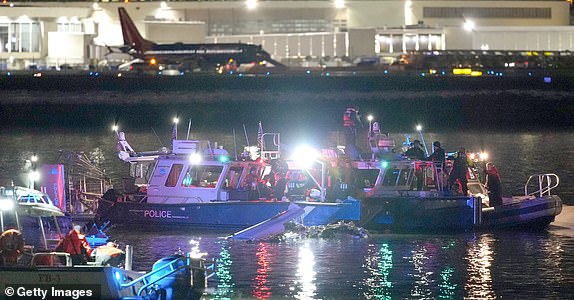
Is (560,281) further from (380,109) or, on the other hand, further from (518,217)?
(380,109)

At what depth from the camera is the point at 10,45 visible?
11350 centimetres

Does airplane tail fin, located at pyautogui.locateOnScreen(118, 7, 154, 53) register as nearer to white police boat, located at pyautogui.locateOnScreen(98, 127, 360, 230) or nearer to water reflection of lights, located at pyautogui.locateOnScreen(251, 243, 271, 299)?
white police boat, located at pyautogui.locateOnScreen(98, 127, 360, 230)

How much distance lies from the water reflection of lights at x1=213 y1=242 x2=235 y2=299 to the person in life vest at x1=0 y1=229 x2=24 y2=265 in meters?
4.72

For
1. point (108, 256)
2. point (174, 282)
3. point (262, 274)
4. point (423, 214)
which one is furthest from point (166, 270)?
point (423, 214)

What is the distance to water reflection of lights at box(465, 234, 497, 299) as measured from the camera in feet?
87.9

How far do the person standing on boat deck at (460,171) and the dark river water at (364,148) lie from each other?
1338 mm

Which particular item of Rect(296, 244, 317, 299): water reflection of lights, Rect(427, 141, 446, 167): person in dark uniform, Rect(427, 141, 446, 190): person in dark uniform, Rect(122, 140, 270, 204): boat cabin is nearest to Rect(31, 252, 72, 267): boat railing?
Rect(296, 244, 317, 299): water reflection of lights

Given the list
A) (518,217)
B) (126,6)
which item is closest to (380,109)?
(126,6)

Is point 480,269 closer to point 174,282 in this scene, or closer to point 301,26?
point 174,282

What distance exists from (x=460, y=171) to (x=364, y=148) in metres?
2.95

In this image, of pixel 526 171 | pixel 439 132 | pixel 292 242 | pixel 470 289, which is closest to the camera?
pixel 470 289

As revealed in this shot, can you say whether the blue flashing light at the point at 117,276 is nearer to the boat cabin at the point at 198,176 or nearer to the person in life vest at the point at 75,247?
the person in life vest at the point at 75,247

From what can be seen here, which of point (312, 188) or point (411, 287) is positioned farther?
point (312, 188)

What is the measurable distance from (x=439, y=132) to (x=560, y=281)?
57.4 m
